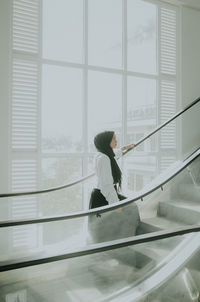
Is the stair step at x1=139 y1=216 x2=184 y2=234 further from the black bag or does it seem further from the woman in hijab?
the black bag

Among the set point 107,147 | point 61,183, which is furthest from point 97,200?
point 61,183

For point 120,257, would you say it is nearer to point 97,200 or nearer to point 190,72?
point 97,200

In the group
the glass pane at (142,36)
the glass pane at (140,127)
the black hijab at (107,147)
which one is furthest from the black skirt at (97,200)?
the glass pane at (142,36)

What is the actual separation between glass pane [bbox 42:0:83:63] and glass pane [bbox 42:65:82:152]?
21 cm

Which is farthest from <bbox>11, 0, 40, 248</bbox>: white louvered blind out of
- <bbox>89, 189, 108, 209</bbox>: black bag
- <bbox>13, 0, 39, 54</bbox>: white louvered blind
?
<bbox>89, 189, 108, 209</bbox>: black bag

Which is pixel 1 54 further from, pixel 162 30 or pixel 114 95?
pixel 162 30

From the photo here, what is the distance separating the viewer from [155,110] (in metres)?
4.99

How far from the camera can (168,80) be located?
16.7 ft

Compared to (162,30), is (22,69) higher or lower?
lower

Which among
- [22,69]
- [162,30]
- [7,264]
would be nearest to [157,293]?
[7,264]

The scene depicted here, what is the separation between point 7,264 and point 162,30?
15.9 ft

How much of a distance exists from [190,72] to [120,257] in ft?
14.7

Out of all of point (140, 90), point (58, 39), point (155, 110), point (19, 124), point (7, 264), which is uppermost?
point (58, 39)

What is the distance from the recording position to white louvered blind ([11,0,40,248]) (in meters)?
3.78
